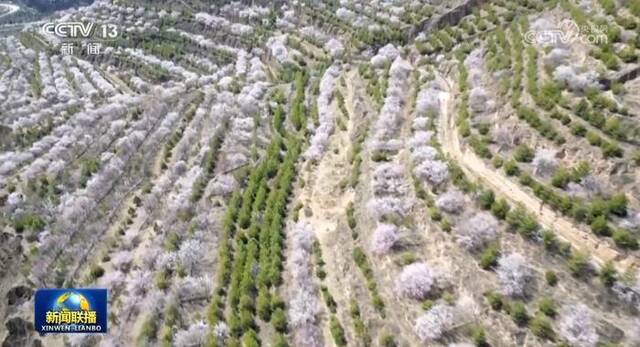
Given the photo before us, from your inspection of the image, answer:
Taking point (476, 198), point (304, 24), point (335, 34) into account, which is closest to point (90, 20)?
point (304, 24)

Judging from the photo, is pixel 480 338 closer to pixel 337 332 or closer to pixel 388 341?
pixel 388 341

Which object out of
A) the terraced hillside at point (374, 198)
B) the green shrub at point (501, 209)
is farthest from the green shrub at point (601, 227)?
the green shrub at point (501, 209)

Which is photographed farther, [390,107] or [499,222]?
[390,107]

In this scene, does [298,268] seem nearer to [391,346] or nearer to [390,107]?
[391,346]

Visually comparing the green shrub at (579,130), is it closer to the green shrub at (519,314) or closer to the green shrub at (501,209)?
the green shrub at (501,209)

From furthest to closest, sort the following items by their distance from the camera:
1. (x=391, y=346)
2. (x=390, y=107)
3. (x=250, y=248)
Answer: (x=390, y=107) → (x=250, y=248) → (x=391, y=346)

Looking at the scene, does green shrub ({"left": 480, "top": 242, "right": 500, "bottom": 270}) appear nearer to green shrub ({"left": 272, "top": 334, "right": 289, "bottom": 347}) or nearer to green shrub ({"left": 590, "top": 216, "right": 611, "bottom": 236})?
green shrub ({"left": 590, "top": 216, "right": 611, "bottom": 236})

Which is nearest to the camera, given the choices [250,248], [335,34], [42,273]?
[250,248]
